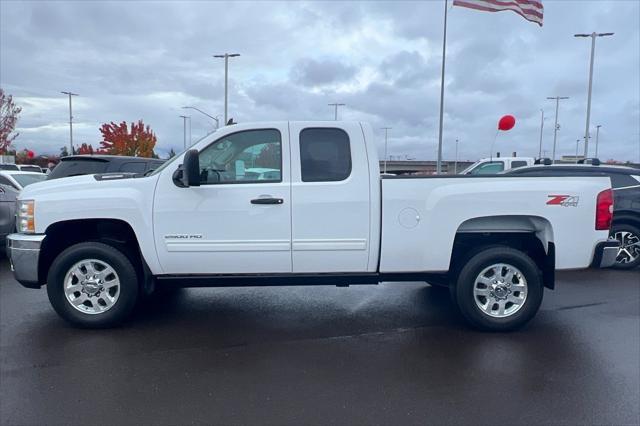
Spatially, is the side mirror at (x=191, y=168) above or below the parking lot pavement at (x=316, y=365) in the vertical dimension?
above

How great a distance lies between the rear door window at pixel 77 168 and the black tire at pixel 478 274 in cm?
708

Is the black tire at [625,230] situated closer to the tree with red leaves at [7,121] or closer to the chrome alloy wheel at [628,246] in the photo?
the chrome alloy wheel at [628,246]

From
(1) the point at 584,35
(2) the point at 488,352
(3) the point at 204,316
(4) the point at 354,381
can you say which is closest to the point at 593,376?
(2) the point at 488,352

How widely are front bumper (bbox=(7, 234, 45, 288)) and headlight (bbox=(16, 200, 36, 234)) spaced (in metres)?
0.07

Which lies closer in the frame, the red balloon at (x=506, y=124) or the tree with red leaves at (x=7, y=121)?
the red balloon at (x=506, y=124)

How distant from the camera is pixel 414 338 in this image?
4.86 metres

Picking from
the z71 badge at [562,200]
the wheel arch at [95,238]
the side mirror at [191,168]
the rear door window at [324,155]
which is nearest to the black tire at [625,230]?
the z71 badge at [562,200]

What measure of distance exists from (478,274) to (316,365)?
6.34ft

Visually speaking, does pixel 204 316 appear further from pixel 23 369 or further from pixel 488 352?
pixel 488 352

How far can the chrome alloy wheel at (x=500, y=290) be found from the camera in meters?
4.99

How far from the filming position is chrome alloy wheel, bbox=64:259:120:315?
4914 millimetres

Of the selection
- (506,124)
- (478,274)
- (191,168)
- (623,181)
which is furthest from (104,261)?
(506,124)

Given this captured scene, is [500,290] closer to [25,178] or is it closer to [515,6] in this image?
[25,178]

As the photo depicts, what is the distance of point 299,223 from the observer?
15.6 ft
